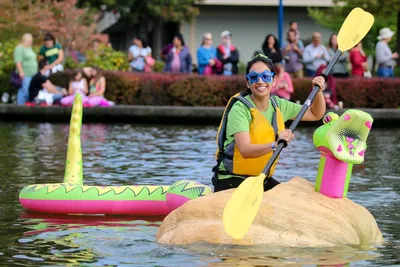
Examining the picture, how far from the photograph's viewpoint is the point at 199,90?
76.8 feet

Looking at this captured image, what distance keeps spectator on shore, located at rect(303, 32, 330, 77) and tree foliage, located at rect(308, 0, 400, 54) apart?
857cm

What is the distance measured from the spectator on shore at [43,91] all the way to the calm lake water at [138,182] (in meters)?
1.66

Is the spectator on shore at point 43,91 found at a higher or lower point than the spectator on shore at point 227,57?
lower

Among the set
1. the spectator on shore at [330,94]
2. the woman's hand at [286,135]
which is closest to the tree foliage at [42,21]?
the spectator on shore at [330,94]

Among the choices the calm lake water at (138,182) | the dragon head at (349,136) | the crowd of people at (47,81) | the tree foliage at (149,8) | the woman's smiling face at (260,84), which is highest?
the tree foliage at (149,8)

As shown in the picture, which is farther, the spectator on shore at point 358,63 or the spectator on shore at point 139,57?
the spectator on shore at point 139,57

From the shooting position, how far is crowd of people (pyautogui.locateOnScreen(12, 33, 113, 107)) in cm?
2294

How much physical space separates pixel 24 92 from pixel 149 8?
1670 cm

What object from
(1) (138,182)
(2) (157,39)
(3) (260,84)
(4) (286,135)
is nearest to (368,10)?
(2) (157,39)

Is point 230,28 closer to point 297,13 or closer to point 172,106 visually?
point 297,13

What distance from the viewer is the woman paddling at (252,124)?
8492mm

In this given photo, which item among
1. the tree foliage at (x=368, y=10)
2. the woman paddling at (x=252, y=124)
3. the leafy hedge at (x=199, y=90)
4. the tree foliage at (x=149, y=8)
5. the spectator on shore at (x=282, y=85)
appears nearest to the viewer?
the woman paddling at (x=252, y=124)

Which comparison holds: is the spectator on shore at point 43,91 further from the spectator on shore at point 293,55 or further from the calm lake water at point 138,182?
the spectator on shore at point 293,55

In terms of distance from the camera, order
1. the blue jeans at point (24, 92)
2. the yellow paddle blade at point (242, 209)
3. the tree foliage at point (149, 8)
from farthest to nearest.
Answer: the tree foliage at point (149, 8) < the blue jeans at point (24, 92) < the yellow paddle blade at point (242, 209)
